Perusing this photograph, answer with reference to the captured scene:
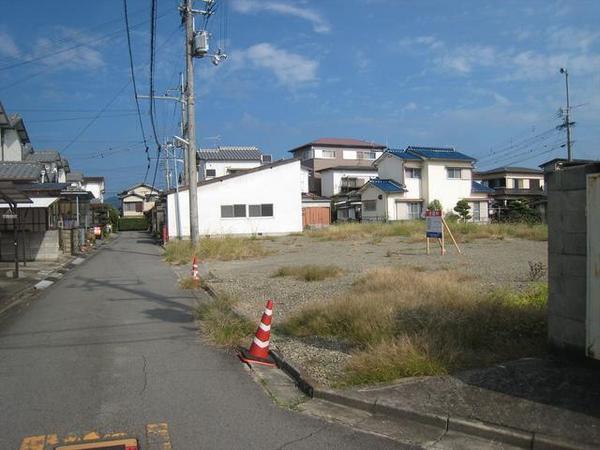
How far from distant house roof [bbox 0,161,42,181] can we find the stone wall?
229cm

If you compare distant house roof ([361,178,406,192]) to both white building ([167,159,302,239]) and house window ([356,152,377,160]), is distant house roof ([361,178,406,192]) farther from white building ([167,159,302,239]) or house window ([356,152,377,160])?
house window ([356,152,377,160])

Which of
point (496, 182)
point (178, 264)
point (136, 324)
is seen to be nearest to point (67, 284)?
point (178, 264)

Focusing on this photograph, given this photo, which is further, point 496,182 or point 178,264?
point 496,182

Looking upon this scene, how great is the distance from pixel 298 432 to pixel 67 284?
41.5ft

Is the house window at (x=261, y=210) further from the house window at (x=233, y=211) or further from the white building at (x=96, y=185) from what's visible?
the white building at (x=96, y=185)

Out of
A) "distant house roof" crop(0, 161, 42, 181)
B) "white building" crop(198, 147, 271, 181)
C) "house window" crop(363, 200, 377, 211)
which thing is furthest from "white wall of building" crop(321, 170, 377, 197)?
"distant house roof" crop(0, 161, 42, 181)

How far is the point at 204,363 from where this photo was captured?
21.6ft

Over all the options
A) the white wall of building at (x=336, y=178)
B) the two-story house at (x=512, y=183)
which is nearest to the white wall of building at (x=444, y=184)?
the two-story house at (x=512, y=183)

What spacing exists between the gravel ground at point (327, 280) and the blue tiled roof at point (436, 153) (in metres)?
24.7

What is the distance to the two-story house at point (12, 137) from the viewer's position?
2852cm

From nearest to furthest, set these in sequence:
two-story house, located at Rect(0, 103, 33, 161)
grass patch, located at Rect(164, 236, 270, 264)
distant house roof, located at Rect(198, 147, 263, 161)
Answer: grass patch, located at Rect(164, 236, 270, 264) < two-story house, located at Rect(0, 103, 33, 161) < distant house roof, located at Rect(198, 147, 263, 161)

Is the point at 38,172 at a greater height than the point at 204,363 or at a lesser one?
greater

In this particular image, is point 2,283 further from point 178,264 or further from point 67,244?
point 67,244

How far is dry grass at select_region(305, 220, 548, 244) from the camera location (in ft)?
83.9
